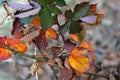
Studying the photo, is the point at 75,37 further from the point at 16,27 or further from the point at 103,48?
the point at 103,48

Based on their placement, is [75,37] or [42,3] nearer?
[42,3]

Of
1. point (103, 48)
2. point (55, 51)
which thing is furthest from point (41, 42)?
point (103, 48)

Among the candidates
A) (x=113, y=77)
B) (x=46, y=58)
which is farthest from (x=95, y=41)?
(x=46, y=58)

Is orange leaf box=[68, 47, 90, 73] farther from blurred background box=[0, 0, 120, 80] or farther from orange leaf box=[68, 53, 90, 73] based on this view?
blurred background box=[0, 0, 120, 80]

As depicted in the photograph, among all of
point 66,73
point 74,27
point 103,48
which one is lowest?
point 103,48

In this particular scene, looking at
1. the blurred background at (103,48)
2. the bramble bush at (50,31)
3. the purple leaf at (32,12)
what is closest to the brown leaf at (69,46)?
the bramble bush at (50,31)

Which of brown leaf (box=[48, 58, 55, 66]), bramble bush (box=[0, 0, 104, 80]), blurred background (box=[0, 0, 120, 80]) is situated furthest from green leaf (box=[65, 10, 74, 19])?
blurred background (box=[0, 0, 120, 80])

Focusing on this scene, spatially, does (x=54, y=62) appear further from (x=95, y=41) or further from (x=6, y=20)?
(x=95, y=41)
